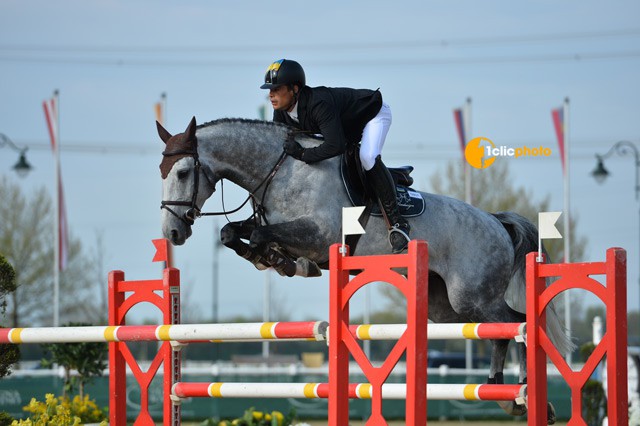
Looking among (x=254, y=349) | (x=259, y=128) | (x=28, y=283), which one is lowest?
(x=254, y=349)

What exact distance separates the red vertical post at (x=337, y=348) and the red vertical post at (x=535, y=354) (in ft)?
2.66

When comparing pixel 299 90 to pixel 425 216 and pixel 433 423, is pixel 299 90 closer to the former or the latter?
pixel 425 216

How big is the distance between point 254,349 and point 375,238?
31268mm

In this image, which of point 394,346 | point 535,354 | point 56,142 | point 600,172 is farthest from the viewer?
point 56,142

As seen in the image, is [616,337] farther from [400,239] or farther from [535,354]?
[400,239]

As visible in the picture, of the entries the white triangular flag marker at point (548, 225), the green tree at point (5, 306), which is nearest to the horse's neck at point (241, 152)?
the green tree at point (5, 306)

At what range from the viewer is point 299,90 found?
6.16m

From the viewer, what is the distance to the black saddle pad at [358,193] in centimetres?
614

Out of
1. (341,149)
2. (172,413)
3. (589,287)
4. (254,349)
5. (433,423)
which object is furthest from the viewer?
(254,349)

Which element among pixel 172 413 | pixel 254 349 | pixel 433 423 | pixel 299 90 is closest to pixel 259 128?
pixel 299 90

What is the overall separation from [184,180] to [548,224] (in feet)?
7.23

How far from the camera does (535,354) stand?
4.51 meters

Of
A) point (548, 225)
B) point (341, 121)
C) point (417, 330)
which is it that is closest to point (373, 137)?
point (341, 121)

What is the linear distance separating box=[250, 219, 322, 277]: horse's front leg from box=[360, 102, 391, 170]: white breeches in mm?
524
